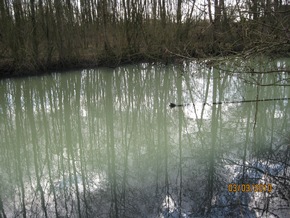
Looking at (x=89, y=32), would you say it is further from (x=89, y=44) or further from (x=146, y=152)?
(x=146, y=152)

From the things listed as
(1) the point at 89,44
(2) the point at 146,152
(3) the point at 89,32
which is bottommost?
(2) the point at 146,152

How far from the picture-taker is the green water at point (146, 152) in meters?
2.16

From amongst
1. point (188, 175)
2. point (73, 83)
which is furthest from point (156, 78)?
point (188, 175)

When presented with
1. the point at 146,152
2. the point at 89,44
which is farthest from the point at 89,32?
the point at 146,152

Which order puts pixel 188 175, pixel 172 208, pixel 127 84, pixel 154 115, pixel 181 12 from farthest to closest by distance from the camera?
pixel 181 12 < pixel 127 84 < pixel 154 115 < pixel 188 175 < pixel 172 208

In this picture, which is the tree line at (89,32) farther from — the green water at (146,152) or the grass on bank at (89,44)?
the green water at (146,152)

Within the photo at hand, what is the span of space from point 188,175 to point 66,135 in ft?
6.17

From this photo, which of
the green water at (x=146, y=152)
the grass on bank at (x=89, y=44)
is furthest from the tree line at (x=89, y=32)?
the green water at (x=146, y=152)

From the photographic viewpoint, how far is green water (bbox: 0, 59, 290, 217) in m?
2.16

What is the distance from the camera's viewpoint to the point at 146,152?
3.08 m

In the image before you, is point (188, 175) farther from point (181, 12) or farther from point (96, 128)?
point (181, 12)

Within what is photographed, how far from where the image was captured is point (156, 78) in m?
7.64

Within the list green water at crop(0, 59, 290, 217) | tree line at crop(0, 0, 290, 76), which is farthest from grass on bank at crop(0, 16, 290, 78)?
green water at crop(0, 59, 290, 217)

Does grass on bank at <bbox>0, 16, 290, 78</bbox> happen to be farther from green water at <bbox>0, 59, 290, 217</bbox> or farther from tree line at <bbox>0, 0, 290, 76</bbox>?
green water at <bbox>0, 59, 290, 217</bbox>
